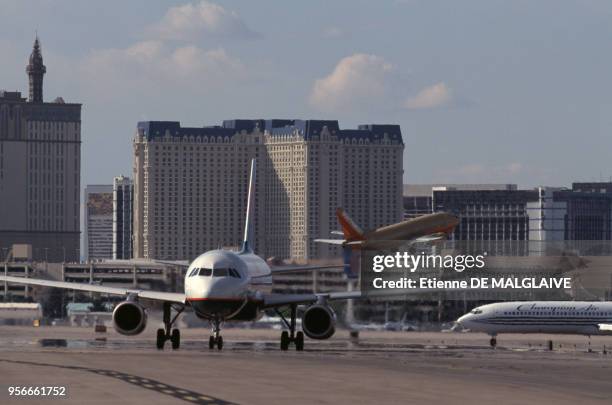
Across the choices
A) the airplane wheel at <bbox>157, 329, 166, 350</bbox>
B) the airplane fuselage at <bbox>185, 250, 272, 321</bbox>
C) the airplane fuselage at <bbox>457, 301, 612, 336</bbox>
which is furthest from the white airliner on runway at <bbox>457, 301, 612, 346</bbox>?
the airplane fuselage at <bbox>185, 250, 272, 321</bbox>

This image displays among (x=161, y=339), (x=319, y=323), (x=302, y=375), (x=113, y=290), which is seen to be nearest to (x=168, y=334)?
(x=161, y=339)

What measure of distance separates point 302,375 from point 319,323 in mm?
23230

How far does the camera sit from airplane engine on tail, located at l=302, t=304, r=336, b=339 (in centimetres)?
7875

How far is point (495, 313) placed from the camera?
114 m

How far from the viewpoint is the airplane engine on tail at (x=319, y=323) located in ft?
258

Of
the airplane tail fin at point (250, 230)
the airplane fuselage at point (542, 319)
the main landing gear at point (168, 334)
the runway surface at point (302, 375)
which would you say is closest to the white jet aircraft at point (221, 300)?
the main landing gear at point (168, 334)

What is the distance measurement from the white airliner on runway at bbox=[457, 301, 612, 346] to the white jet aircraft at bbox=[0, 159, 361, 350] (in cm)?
3313

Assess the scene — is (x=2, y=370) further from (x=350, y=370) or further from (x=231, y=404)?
(x=231, y=404)

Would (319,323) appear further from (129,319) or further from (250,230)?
(250,230)

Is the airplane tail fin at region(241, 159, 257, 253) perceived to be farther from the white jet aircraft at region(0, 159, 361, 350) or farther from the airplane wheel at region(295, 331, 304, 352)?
the airplane wheel at region(295, 331, 304, 352)

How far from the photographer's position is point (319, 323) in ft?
259

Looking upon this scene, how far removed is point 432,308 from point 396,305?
11.8 meters

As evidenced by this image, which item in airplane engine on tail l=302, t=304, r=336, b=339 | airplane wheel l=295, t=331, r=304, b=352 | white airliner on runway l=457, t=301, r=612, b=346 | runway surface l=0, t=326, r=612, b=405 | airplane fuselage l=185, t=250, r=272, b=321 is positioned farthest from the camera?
white airliner on runway l=457, t=301, r=612, b=346

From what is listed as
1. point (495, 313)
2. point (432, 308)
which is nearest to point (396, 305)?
point (432, 308)
